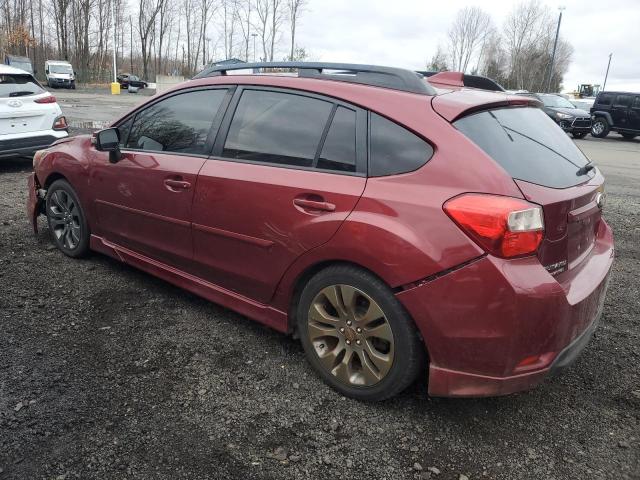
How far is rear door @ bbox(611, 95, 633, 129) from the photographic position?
20.9m

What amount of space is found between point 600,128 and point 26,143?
21.7m

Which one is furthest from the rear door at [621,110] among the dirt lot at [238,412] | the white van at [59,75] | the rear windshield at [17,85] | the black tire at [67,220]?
the white van at [59,75]

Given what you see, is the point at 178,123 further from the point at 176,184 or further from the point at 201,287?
the point at 201,287

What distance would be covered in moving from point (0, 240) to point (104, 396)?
3.05 meters

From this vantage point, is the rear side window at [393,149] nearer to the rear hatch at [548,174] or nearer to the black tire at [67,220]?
the rear hatch at [548,174]

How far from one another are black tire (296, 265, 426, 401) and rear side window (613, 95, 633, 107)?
22.8 metres

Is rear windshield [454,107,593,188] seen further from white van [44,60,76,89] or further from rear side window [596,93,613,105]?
white van [44,60,76,89]

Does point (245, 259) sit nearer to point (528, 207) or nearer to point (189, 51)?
point (528, 207)

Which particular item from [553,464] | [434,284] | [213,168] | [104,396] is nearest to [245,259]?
[213,168]

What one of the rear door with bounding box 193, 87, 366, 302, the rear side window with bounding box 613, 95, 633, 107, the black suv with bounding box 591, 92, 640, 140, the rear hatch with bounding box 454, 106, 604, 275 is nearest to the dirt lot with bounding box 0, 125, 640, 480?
the rear door with bounding box 193, 87, 366, 302

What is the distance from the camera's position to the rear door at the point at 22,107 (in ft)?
24.4

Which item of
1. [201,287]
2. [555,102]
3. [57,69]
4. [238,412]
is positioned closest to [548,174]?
[238,412]

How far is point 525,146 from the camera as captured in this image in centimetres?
248

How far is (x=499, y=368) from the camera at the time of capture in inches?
87.4
